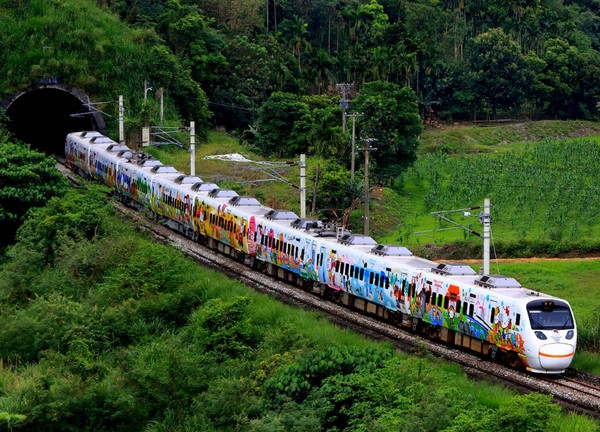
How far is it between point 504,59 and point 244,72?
2513 cm

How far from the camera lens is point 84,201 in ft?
132

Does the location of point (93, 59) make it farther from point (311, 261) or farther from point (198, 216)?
point (311, 261)

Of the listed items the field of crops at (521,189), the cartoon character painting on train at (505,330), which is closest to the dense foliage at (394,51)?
the field of crops at (521,189)

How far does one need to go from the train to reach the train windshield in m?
0.03

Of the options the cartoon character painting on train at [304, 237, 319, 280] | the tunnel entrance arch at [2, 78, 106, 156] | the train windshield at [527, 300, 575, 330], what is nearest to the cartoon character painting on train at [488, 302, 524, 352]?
the train windshield at [527, 300, 575, 330]

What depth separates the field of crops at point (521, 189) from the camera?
48.8 m

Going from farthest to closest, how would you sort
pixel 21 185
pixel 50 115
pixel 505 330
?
pixel 50 115, pixel 21 185, pixel 505 330

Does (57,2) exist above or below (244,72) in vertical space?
above

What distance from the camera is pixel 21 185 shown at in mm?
41625

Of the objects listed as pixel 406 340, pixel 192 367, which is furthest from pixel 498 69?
pixel 192 367

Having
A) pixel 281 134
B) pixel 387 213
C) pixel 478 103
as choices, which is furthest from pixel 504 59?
pixel 387 213

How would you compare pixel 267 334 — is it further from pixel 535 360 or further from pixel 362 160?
pixel 362 160

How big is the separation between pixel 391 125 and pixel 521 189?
9043mm

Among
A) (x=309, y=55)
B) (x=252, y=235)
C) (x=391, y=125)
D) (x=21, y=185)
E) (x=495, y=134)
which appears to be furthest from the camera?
(x=495, y=134)
